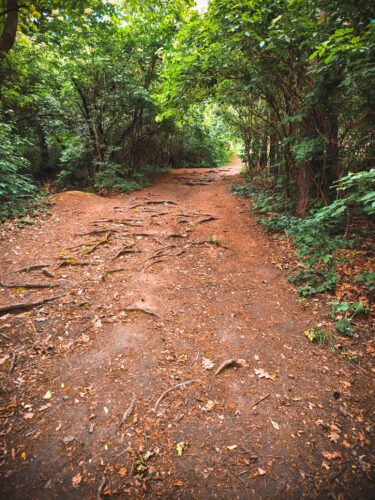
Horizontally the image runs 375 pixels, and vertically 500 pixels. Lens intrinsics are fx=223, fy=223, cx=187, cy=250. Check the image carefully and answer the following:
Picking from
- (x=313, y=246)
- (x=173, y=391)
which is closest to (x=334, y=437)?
(x=173, y=391)

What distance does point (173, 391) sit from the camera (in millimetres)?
2656

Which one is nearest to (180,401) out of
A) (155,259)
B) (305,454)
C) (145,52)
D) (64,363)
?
(305,454)

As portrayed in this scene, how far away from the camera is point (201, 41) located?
5512 mm

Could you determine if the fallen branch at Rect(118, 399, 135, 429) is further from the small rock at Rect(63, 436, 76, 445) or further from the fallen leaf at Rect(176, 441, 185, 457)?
the fallen leaf at Rect(176, 441, 185, 457)

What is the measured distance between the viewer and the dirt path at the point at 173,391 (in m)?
1.94

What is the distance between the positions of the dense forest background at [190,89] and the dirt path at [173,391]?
221cm

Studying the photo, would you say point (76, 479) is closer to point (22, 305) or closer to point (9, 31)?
point (22, 305)

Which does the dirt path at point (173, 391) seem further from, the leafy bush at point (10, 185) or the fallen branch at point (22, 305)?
the leafy bush at point (10, 185)

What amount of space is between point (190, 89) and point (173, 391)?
22.8 feet

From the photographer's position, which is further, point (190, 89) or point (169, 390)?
point (190, 89)

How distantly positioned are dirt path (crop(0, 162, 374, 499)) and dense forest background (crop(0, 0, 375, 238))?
2.21 metres

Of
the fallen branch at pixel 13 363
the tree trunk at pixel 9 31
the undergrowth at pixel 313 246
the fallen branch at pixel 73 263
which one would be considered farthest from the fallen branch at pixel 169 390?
the tree trunk at pixel 9 31

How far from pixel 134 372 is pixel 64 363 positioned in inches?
36.9

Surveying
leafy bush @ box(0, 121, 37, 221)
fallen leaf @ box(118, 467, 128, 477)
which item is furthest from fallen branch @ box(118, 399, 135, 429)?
leafy bush @ box(0, 121, 37, 221)
